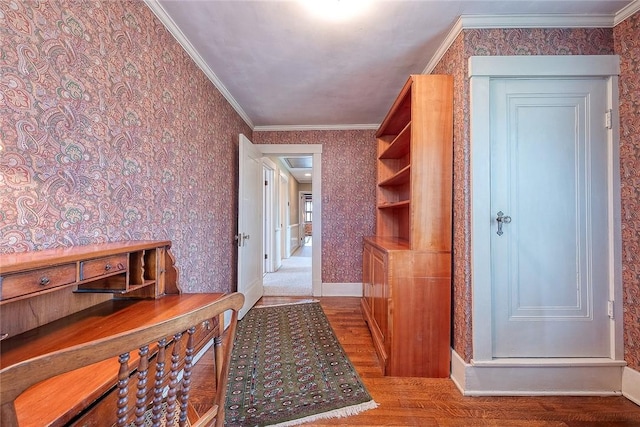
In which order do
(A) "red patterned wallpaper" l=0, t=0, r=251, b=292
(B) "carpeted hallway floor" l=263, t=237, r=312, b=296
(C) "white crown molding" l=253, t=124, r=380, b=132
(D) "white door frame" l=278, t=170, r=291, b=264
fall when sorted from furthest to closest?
(D) "white door frame" l=278, t=170, r=291, b=264, (B) "carpeted hallway floor" l=263, t=237, r=312, b=296, (C) "white crown molding" l=253, t=124, r=380, b=132, (A) "red patterned wallpaper" l=0, t=0, r=251, b=292

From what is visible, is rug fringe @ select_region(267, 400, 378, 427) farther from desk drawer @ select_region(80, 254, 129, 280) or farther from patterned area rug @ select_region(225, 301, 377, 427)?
desk drawer @ select_region(80, 254, 129, 280)

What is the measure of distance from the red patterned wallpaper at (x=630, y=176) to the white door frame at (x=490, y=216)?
0.09 ft

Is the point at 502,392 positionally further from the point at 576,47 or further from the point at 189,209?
the point at 189,209

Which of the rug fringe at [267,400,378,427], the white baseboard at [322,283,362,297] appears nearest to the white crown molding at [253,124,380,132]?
the white baseboard at [322,283,362,297]

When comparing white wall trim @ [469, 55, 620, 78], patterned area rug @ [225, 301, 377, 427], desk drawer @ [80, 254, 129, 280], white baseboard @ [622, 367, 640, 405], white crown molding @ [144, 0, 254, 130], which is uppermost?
white crown molding @ [144, 0, 254, 130]

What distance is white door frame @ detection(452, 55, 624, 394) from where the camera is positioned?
1591mm

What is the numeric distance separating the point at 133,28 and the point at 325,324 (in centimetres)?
265

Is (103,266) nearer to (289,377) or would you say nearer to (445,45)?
(289,377)

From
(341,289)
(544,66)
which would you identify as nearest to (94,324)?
(544,66)

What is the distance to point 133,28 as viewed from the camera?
4.46 feet

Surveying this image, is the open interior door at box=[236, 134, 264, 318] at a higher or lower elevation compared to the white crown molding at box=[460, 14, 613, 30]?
lower

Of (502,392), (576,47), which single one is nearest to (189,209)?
(502,392)

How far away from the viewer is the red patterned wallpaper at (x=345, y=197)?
3521 millimetres

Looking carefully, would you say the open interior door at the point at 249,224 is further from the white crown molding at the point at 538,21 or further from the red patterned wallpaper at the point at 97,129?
the white crown molding at the point at 538,21
